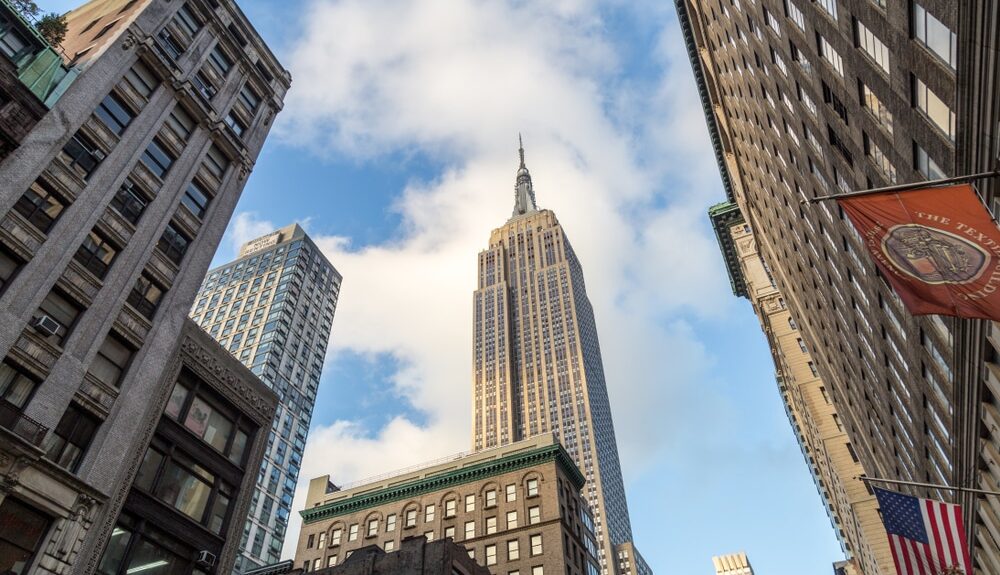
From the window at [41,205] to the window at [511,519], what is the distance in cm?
4853

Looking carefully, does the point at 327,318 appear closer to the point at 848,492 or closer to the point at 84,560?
the point at 848,492

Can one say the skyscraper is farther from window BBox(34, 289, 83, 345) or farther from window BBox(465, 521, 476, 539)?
window BBox(34, 289, 83, 345)

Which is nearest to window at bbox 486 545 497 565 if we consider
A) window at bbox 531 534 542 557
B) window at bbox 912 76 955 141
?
window at bbox 531 534 542 557

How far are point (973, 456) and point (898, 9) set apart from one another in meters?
17.1

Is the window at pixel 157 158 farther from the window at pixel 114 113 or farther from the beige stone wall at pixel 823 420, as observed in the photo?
the beige stone wall at pixel 823 420

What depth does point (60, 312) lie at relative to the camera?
25.0 meters

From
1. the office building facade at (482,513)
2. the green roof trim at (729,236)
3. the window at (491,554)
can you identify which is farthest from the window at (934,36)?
the green roof trim at (729,236)

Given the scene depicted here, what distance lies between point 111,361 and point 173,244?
714 centimetres

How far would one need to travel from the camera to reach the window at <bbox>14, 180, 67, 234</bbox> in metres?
24.7

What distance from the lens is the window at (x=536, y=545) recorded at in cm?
5984

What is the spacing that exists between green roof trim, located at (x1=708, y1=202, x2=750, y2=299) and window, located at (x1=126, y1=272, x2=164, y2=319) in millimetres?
101071

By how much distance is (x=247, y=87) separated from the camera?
41375 mm

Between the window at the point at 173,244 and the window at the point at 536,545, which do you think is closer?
the window at the point at 173,244

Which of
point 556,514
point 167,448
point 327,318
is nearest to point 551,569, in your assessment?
point 556,514
